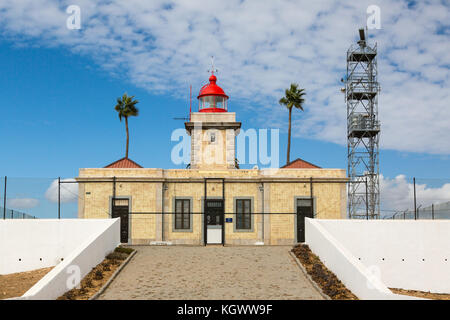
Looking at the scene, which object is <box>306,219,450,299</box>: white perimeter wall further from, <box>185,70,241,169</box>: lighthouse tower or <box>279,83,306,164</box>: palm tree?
<box>279,83,306,164</box>: palm tree

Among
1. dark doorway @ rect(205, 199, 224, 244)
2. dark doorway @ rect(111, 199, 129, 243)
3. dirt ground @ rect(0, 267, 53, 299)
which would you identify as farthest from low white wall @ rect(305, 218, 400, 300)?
dirt ground @ rect(0, 267, 53, 299)

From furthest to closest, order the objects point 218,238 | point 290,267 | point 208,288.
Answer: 1. point 218,238
2. point 290,267
3. point 208,288

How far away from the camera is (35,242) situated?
21.5 metres

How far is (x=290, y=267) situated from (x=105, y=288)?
6.72 metres

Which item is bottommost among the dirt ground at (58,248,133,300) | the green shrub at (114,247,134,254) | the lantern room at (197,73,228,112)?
the dirt ground at (58,248,133,300)

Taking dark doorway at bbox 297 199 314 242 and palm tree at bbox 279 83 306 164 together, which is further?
palm tree at bbox 279 83 306 164

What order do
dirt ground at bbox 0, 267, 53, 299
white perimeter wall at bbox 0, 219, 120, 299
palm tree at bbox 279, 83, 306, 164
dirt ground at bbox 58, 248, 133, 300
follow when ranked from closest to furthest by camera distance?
dirt ground at bbox 58, 248, 133, 300
dirt ground at bbox 0, 267, 53, 299
white perimeter wall at bbox 0, 219, 120, 299
palm tree at bbox 279, 83, 306, 164

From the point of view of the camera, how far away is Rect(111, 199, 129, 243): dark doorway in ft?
86.2

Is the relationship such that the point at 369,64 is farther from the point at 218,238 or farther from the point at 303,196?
the point at 218,238

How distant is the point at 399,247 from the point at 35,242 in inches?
623

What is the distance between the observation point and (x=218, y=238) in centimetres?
2636

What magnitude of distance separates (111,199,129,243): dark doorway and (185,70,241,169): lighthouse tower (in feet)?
25.2

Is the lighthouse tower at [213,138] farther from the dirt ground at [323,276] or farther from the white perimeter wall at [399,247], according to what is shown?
the dirt ground at [323,276]
